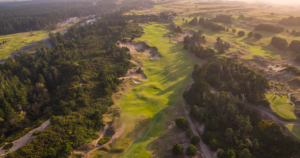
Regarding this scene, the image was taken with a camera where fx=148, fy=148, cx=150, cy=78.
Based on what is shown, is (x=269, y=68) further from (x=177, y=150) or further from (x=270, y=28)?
(x=270, y=28)

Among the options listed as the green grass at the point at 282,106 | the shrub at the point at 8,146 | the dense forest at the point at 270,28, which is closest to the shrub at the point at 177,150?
the green grass at the point at 282,106

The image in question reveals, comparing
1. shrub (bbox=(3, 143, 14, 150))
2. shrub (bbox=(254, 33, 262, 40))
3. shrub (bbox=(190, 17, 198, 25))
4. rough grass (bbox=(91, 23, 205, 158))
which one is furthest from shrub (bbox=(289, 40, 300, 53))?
shrub (bbox=(3, 143, 14, 150))

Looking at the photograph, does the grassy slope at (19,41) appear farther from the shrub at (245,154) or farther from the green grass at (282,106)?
the green grass at (282,106)

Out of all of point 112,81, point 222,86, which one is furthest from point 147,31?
point 222,86

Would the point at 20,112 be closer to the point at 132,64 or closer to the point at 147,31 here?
the point at 132,64

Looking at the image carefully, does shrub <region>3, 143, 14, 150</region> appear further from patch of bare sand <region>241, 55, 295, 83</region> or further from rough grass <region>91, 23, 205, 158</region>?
patch of bare sand <region>241, 55, 295, 83</region>

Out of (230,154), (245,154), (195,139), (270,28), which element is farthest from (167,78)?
(270,28)

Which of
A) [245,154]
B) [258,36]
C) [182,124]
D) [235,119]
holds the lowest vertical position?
[182,124]
